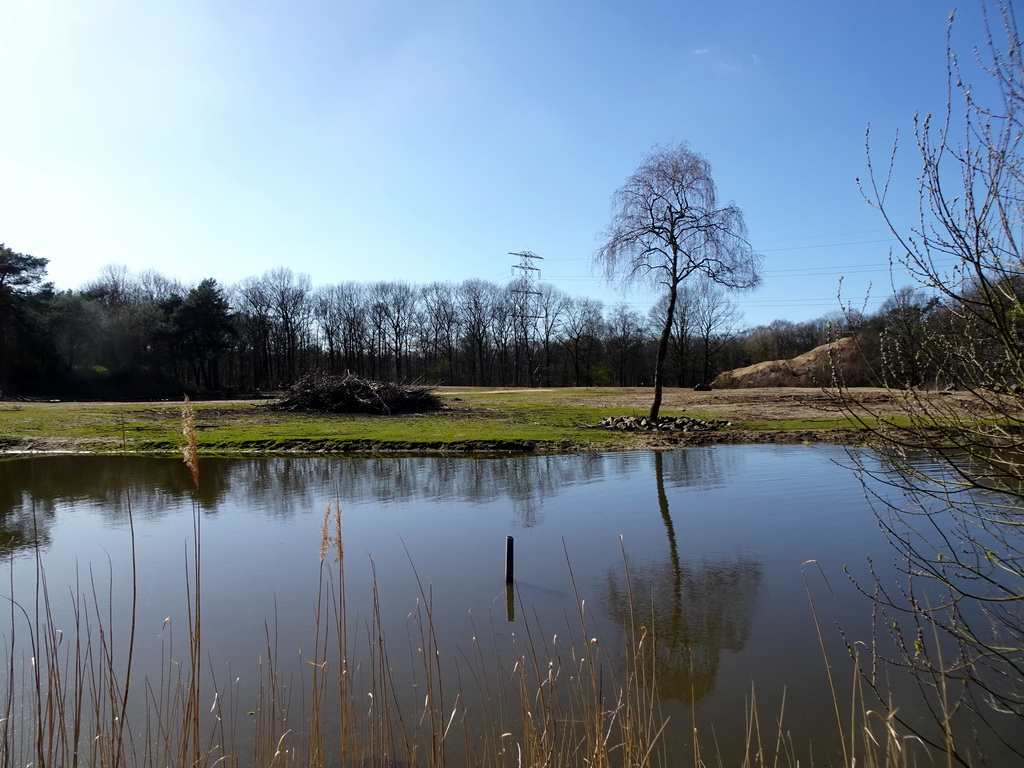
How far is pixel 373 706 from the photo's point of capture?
408cm

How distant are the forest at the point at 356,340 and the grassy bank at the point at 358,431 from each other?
19.3 metres

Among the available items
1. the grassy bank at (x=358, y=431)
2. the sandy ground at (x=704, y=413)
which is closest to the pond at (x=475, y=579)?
the sandy ground at (x=704, y=413)

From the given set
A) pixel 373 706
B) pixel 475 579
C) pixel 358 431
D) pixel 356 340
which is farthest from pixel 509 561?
pixel 356 340

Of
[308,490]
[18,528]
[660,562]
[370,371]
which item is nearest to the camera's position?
[660,562]

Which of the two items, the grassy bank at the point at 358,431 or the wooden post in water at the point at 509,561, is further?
the grassy bank at the point at 358,431

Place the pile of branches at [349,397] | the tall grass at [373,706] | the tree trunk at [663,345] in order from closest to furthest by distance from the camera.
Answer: the tall grass at [373,706], the tree trunk at [663,345], the pile of branches at [349,397]

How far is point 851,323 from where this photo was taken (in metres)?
3.78

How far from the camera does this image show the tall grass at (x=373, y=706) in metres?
3.38

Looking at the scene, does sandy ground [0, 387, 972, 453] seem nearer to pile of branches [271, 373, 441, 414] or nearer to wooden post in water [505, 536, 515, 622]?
pile of branches [271, 373, 441, 414]

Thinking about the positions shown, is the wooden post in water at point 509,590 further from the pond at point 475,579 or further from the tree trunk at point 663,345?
the tree trunk at point 663,345

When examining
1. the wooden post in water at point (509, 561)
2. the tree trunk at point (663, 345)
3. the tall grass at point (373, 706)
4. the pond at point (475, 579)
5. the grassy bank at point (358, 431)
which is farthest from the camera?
the grassy bank at point (358, 431)

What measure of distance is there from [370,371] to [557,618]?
6608cm

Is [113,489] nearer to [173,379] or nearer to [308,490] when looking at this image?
[308,490]

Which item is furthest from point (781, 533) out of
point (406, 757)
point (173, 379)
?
point (173, 379)
